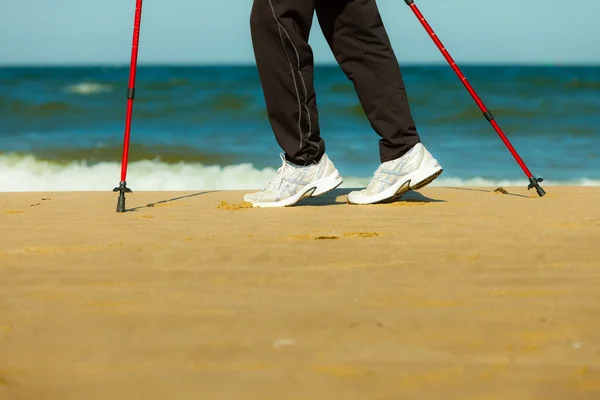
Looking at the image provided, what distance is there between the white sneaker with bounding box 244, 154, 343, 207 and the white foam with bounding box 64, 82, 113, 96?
39.2 feet

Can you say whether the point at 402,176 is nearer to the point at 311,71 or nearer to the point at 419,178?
the point at 419,178

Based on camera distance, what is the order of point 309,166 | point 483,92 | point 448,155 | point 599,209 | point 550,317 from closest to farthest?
point 550,317, point 599,209, point 309,166, point 448,155, point 483,92

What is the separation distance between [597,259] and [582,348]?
2.60 ft

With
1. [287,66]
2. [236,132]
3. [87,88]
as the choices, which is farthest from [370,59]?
[87,88]

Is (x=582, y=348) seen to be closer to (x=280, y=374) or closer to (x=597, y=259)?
(x=280, y=374)

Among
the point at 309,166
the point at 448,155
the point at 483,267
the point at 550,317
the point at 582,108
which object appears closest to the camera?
the point at 550,317

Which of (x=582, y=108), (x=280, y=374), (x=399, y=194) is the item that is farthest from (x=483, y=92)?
(x=280, y=374)

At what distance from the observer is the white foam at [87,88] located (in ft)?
49.3

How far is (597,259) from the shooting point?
7.11 ft

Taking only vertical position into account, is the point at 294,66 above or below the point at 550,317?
above

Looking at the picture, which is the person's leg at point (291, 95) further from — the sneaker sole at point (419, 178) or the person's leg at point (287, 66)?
the sneaker sole at point (419, 178)

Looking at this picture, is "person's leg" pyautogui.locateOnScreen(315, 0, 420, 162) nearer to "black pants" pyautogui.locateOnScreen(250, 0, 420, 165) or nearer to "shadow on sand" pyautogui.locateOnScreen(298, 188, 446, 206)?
"black pants" pyautogui.locateOnScreen(250, 0, 420, 165)

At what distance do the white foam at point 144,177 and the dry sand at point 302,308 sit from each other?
12.3ft

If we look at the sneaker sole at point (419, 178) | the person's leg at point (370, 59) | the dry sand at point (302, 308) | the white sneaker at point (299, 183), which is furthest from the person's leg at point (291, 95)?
the dry sand at point (302, 308)
